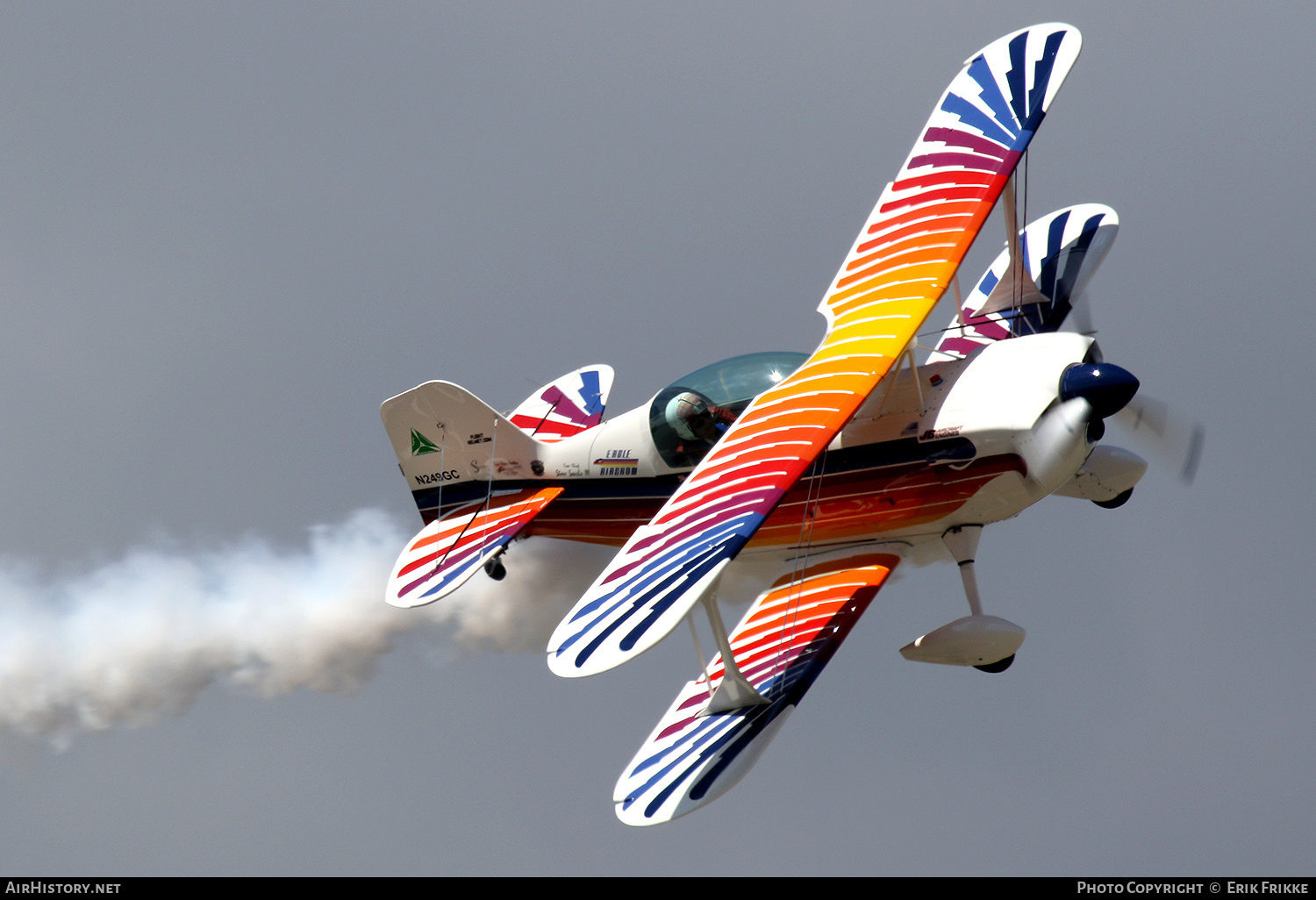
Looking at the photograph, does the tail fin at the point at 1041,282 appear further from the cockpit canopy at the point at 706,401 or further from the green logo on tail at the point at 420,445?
the green logo on tail at the point at 420,445

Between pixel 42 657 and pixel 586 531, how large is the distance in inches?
285

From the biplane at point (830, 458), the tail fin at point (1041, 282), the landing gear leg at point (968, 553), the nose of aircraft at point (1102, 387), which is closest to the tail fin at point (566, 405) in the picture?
the biplane at point (830, 458)

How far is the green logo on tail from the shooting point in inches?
778

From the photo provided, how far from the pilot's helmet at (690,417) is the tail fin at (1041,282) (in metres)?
2.42

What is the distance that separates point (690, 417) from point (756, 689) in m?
2.78

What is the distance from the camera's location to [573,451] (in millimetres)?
19016

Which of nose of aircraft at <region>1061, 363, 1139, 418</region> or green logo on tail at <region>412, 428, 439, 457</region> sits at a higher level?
green logo on tail at <region>412, 428, 439, 457</region>

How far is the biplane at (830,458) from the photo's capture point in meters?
14.9

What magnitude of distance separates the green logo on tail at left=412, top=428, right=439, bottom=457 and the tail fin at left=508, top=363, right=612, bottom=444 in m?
1.03

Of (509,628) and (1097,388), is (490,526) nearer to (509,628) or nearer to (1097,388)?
(509,628)

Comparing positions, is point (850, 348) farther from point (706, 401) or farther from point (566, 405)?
point (566, 405)

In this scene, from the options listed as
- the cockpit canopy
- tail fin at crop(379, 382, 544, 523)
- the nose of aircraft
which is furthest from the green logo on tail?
the nose of aircraft

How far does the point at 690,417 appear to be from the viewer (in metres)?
17.4

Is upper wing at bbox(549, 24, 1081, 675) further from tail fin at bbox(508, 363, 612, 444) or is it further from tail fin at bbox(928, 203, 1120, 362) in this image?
tail fin at bbox(508, 363, 612, 444)
